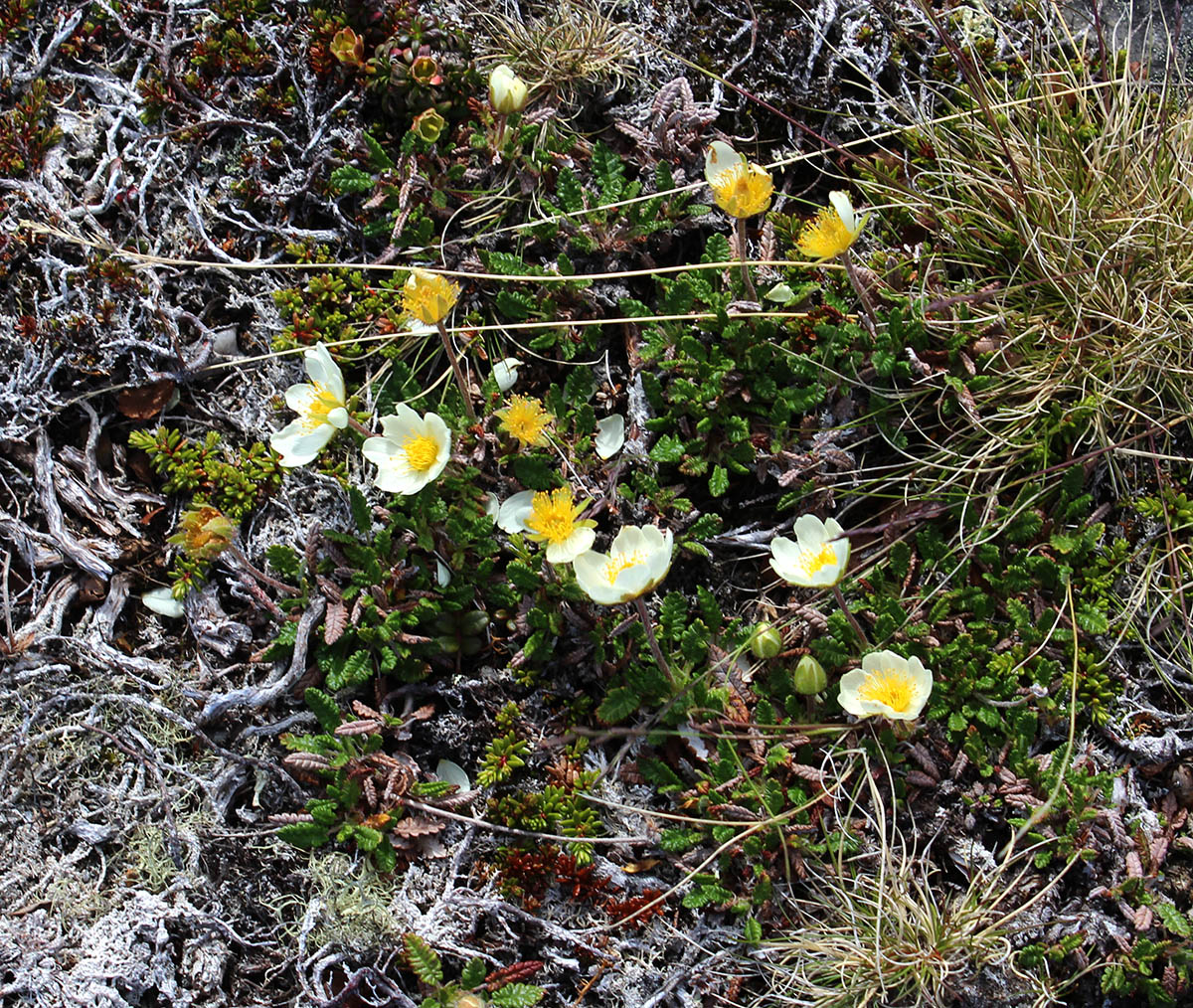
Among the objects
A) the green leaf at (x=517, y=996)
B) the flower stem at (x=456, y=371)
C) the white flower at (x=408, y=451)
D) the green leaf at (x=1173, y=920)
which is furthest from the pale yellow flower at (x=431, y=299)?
the green leaf at (x=1173, y=920)

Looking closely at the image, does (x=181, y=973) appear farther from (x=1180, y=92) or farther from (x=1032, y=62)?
(x=1180, y=92)

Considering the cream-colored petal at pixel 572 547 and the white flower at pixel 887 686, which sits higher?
the cream-colored petal at pixel 572 547

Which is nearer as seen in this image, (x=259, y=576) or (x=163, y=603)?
(x=259, y=576)

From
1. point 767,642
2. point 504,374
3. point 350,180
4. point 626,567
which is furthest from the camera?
point 350,180

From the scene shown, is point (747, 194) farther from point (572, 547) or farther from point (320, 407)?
point (320, 407)

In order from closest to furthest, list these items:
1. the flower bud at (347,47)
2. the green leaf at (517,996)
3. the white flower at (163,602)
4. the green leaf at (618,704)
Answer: the green leaf at (517,996), the green leaf at (618,704), the white flower at (163,602), the flower bud at (347,47)

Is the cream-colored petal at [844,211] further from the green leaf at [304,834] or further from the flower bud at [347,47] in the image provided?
the green leaf at [304,834]

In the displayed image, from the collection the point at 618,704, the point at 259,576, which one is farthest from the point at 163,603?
the point at 618,704
